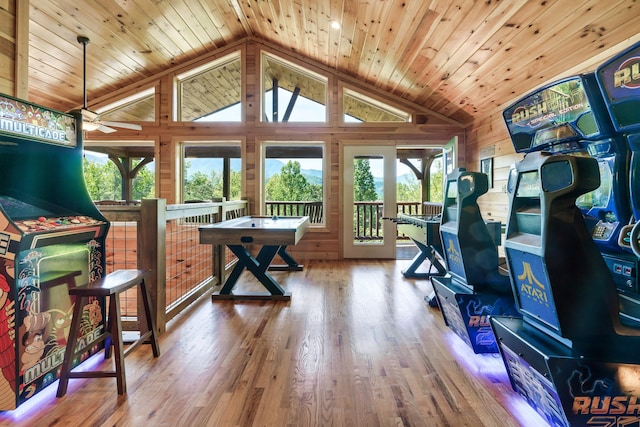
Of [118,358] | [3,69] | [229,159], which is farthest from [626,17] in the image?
[229,159]

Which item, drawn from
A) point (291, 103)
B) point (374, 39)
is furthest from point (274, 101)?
point (374, 39)

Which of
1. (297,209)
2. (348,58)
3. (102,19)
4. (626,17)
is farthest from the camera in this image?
(297,209)

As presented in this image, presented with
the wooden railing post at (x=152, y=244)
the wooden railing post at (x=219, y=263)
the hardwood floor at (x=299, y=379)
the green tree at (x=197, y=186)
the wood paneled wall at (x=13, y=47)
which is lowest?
the hardwood floor at (x=299, y=379)

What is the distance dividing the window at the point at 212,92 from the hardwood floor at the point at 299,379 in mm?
3859

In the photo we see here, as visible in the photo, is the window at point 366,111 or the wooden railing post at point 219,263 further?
the window at point 366,111

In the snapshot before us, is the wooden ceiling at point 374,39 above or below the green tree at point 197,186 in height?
above

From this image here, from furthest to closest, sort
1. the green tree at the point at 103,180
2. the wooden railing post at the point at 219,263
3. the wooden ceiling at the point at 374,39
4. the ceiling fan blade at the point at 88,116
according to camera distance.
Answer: the green tree at the point at 103,180 → the wooden railing post at the point at 219,263 → the ceiling fan blade at the point at 88,116 → the wooden ceiling at the point at 374,39

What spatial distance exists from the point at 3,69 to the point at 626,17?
170 inches

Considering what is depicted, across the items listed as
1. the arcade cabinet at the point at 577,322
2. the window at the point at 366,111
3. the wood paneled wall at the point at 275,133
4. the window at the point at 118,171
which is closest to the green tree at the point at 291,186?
the wood paneled wall at the point at 275,133

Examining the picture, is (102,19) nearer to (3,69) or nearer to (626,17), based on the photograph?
(3,69)

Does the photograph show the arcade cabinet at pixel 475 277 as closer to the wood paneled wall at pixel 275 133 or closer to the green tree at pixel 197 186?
the wood paneled wall at pixel 275 133

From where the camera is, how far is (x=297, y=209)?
6023 millimetres

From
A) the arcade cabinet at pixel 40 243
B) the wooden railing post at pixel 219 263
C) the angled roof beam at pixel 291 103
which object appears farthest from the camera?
the angled roof beam at pixel 291 103

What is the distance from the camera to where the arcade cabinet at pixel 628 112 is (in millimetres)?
1496
